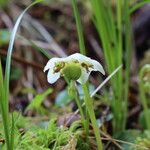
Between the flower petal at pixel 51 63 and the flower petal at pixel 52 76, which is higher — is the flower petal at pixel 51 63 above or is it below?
above

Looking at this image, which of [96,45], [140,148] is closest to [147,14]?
[96,45]

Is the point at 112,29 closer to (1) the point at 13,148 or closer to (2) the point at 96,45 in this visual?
(1) the point at 13,148

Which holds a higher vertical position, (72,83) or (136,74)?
(136,74)

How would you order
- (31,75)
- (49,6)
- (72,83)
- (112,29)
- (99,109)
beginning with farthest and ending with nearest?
(49,6) < (31,75) < (99,109) < (112,29) < (72,83)

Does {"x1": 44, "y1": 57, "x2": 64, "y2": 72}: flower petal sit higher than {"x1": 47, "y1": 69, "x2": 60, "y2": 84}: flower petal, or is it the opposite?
{"x1": 44, "y1": 57, "x2": 64, "y2": 72}: flower petal

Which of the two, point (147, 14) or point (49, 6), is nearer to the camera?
point (147, 14)

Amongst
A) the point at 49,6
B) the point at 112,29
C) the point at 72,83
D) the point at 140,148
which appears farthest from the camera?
the point at 49,6

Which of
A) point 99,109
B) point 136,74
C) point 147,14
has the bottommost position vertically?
point 99,109
